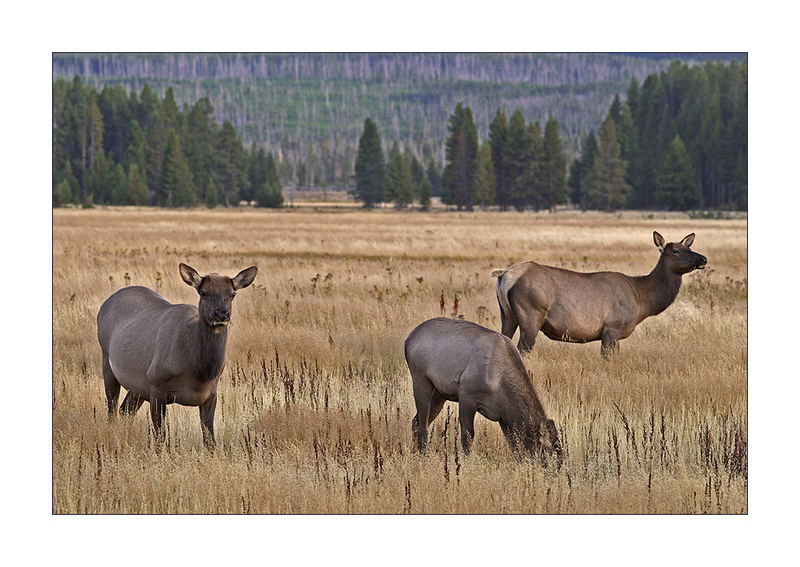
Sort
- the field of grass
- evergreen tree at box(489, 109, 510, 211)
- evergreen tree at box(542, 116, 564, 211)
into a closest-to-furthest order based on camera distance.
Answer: the field of grass
evergreen tree at box(542, 116, 564, 211)
evergreen tree at box(489, 109, 510, 211)

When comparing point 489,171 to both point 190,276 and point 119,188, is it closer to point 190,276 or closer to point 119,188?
point 119,188

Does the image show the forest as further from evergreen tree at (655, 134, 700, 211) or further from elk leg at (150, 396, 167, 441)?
elk leg at (150, 396, 167, 441)

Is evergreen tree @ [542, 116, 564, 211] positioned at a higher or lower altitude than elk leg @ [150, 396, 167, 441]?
higher

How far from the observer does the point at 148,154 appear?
315ft

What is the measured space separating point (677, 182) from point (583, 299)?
66154mm

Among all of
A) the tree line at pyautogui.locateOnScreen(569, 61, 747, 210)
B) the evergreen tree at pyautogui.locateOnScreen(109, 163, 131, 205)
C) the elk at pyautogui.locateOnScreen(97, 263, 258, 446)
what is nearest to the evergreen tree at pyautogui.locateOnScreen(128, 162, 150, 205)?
the evergreen tree at pyautogui.locateOnScreen(109, 163, 131, 205)

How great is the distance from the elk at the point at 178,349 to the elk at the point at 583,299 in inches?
174

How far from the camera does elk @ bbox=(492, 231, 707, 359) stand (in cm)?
1161

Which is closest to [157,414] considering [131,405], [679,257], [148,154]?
[131,405]

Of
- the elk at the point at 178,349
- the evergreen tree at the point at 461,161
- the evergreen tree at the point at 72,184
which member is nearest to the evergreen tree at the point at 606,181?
the evergreen tree at the point at 461,161

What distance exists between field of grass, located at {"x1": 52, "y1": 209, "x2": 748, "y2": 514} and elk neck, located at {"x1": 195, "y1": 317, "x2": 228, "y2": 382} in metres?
0.71

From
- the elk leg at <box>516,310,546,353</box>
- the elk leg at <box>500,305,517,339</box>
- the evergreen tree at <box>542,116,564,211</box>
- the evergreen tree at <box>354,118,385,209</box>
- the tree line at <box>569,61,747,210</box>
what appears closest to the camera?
the elk leg at <box>516,310,546,353</box>

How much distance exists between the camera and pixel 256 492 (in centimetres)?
741

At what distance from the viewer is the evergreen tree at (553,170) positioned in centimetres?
8694
